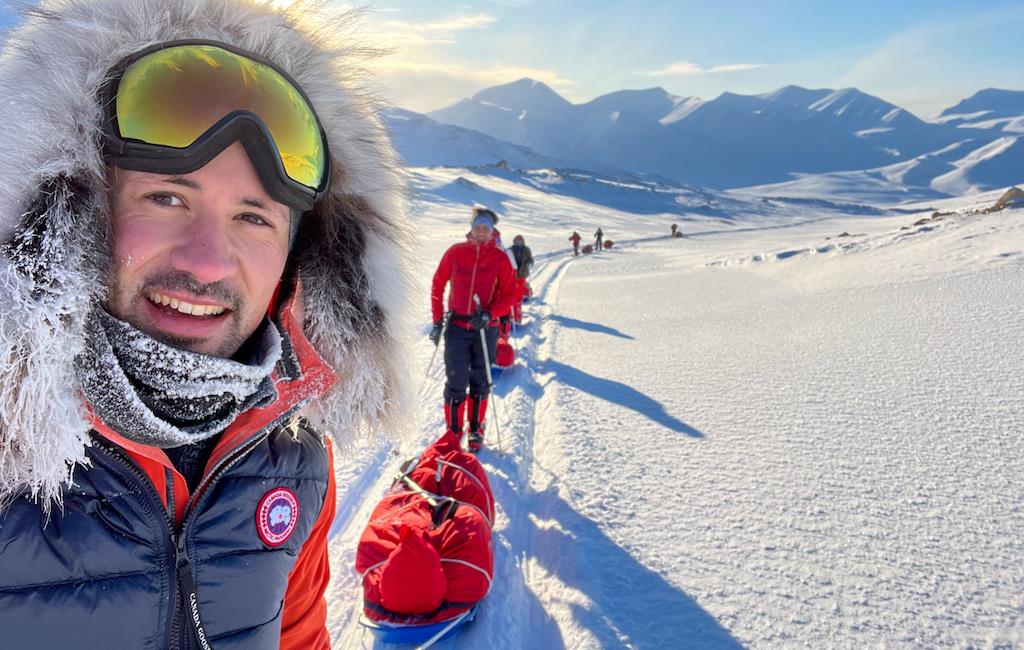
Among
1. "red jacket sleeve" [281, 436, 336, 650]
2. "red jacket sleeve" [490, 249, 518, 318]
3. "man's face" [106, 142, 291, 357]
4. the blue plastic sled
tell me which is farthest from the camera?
"red jacket sleeve" [490, 249, 518, 318]

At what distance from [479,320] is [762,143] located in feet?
630

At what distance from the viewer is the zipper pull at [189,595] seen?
1.05 meters

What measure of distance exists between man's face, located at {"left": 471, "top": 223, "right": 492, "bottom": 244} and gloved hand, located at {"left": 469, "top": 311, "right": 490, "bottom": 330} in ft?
2.04

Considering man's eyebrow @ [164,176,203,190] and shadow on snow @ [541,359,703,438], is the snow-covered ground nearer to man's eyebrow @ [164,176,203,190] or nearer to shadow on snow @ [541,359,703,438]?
shadow on snow @ [541,359,703,438]

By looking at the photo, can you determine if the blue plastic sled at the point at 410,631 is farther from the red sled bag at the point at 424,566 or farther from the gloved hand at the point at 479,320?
the gloved hand at the point at 479,320

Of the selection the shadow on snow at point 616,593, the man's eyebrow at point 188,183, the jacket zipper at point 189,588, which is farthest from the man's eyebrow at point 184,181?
the shadow on snow at point 616,593

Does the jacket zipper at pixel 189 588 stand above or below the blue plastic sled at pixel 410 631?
above

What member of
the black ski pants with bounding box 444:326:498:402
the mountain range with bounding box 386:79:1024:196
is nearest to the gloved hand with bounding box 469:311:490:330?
the black ski pants with bounding box 444:326:498:402

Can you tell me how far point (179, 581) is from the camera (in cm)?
105

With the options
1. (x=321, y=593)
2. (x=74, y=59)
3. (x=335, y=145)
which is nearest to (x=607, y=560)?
(x=321, y=593)

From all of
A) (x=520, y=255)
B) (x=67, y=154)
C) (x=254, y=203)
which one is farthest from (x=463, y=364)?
(x=520, y=255)

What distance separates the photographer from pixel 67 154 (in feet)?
3.07

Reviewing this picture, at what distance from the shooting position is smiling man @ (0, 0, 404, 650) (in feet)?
2.90

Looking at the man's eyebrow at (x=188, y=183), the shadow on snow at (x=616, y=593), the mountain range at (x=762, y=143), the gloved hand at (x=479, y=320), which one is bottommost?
the shadow on snow at (x=616, y=593)
